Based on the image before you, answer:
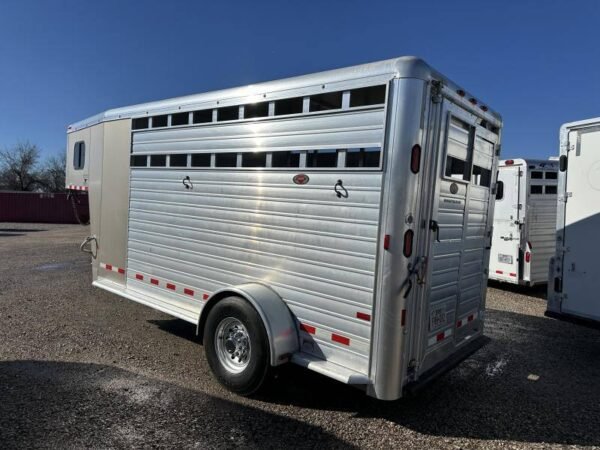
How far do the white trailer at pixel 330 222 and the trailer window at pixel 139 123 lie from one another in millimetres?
70

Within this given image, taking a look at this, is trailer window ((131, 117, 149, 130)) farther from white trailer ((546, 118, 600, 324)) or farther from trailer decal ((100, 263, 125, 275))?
white trailer ((546, 118, 600, 324))

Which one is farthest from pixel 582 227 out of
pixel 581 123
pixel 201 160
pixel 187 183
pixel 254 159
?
pixel 187 183

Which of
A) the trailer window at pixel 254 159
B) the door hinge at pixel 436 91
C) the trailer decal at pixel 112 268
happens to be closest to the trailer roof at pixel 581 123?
the door hinge at pixel 436 91

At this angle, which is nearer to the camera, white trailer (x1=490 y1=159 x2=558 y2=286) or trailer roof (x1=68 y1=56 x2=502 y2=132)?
trailer roof (x1=68 y1=56 x2=502 y2=132)

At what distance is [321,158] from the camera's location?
143 inches

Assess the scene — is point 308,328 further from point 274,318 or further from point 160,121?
point 160,121

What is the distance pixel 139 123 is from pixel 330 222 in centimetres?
299

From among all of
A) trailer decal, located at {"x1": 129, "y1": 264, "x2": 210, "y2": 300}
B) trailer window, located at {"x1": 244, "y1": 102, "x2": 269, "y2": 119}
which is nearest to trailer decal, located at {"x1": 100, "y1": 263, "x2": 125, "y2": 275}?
trailer decal, located at {"x1": 129, "y1": 264, "x2": 210, "y2": 300}

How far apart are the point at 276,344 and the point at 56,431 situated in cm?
166

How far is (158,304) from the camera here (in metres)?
5.04

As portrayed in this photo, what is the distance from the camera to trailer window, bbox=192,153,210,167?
4.60 meters

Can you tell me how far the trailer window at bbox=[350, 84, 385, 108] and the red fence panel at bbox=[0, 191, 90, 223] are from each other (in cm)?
2938

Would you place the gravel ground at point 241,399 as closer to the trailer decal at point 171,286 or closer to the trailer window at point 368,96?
the trailer decal at point 171,286

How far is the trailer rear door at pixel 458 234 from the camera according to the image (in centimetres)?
Answer: 362
